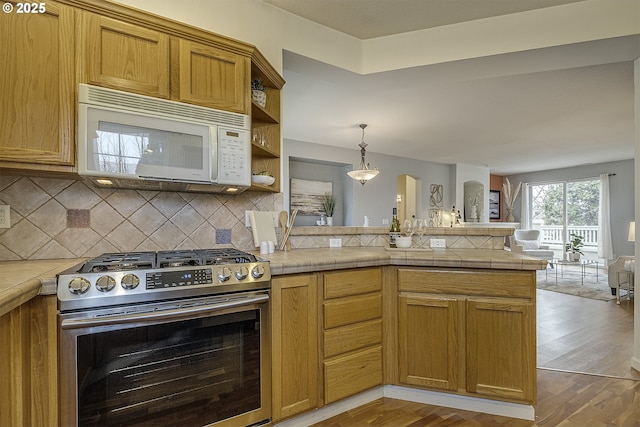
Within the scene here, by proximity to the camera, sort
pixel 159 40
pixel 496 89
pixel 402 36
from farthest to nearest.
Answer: pixel 496 89
pixel 402 36
pixel 159 40

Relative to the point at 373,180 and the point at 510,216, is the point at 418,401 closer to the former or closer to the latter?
the point at 373,180

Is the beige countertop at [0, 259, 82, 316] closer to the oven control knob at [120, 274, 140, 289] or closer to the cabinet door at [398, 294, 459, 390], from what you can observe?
the oven control knob at [120, 274, 140, 289]

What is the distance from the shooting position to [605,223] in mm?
7469

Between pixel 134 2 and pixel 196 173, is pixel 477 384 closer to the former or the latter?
pixel 196 173

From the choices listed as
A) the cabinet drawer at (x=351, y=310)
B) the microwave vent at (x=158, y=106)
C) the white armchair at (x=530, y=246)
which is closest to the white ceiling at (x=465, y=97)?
the microwave vent at (x=158, y=106)

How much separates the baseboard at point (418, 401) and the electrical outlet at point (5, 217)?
1719mm

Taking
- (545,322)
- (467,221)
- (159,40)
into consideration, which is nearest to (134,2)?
(159,40)

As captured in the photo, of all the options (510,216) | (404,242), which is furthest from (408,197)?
(404,242)

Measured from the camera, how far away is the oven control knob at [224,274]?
1.45m

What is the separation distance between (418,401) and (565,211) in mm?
8805

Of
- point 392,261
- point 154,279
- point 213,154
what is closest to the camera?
point 154,279

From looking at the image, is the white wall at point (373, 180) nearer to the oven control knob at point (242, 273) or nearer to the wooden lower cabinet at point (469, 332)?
the wooden lower cabinet at point (469, 332)

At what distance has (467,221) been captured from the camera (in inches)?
327

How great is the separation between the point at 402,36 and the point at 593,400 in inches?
112
